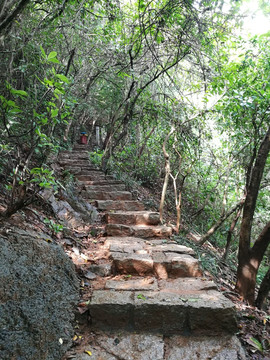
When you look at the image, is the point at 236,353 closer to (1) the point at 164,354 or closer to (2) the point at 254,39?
(1) the point at 164,354

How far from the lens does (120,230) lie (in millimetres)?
4262

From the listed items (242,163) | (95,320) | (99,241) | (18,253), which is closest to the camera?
(18,253)

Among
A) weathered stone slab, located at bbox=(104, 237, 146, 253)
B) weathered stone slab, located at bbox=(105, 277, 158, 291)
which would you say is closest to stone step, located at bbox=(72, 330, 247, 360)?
weathered stone slab, located at bbox=(105, 277, 158, 291)

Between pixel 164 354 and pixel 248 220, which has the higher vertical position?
pixel 248 220

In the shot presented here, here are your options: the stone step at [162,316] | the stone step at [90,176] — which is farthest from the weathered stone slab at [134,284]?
the stone step at [90,176]

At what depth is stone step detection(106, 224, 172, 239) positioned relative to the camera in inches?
167

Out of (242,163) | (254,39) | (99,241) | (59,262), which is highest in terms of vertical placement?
(254,39)

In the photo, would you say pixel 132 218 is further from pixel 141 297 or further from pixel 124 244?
pixel 141 297

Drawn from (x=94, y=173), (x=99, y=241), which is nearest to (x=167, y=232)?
(x=99, y=241)

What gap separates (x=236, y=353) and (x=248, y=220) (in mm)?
1977

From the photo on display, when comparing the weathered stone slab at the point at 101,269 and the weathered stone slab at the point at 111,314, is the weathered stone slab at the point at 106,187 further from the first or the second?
the weathered stone slab at the point at 111,314

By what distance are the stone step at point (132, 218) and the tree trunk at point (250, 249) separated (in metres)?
1.64

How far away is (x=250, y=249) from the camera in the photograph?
358cm

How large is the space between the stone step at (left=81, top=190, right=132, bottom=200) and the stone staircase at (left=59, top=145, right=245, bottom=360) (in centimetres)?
220
